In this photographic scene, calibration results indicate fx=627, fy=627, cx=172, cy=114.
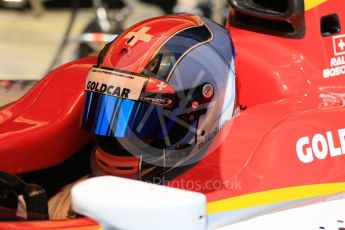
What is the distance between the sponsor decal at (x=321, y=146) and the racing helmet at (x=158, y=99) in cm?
19

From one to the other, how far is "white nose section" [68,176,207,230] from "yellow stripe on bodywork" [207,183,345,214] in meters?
0.15

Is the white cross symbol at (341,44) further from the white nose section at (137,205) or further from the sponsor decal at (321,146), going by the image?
the white nose section at (137,205)

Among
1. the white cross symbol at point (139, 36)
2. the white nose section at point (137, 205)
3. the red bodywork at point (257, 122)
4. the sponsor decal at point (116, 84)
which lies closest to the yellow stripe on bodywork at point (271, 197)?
the red bodywork at point (257, 122)

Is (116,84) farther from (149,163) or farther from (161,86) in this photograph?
(149,163)

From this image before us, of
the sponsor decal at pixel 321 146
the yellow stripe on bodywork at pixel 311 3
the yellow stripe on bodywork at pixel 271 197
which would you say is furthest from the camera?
the yellow stripe on bodywork at pixel 311 3

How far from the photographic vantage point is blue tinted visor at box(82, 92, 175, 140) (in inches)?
49.3

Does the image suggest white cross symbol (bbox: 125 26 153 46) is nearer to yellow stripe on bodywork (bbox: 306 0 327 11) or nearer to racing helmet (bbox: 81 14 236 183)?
racing helmet (bbox: 81 14 236 183)

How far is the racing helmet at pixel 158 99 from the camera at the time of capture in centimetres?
126

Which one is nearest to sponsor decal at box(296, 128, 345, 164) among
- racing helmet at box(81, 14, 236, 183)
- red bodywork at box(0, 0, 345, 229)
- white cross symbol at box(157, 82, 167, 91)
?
red bodywork at box(0, 0, 345, 229)

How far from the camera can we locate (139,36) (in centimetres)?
137

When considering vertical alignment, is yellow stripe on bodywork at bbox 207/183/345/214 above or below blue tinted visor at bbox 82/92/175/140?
below

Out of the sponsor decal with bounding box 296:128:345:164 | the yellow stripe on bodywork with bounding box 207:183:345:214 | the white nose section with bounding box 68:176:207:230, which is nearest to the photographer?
the white nose section with bounding box 68:176:207:230

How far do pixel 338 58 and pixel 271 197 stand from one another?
1.70 feet

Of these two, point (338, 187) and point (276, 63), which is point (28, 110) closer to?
point (276, 63)
